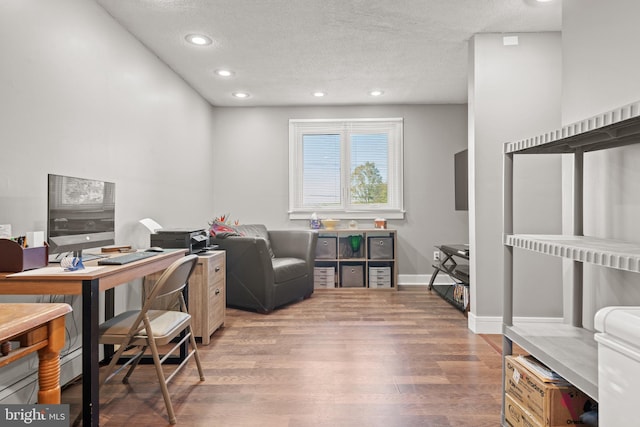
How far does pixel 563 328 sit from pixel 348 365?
4.32ft

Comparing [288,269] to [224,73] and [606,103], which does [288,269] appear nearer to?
[224,73]

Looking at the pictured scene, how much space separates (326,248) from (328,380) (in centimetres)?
283

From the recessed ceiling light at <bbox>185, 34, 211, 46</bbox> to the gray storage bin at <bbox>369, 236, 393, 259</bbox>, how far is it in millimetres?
3097

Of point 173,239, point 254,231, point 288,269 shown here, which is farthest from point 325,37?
point 254,231

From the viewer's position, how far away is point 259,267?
379cm

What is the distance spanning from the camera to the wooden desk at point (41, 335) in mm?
1059

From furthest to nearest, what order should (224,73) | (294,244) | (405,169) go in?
1. (405,169)
2. (294,244)
3. (224,73)

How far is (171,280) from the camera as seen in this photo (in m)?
1.89

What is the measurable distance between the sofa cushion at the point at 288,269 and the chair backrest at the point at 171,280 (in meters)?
1.89

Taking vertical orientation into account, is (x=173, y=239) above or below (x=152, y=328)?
above

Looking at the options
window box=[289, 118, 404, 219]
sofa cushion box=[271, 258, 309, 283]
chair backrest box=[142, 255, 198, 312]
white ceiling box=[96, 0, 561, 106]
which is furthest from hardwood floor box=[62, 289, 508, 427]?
white ceiling box=[96, 0, 561, 106]

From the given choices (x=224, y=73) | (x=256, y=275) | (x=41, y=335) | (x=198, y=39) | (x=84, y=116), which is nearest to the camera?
(x=41, y=335)

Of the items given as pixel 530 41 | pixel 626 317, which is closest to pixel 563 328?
pixel 626 317

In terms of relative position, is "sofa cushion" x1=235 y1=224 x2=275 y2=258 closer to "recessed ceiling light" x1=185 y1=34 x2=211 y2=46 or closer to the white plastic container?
"recessed ceiling light" x1=185 y1=34 x2=211 y2=46
